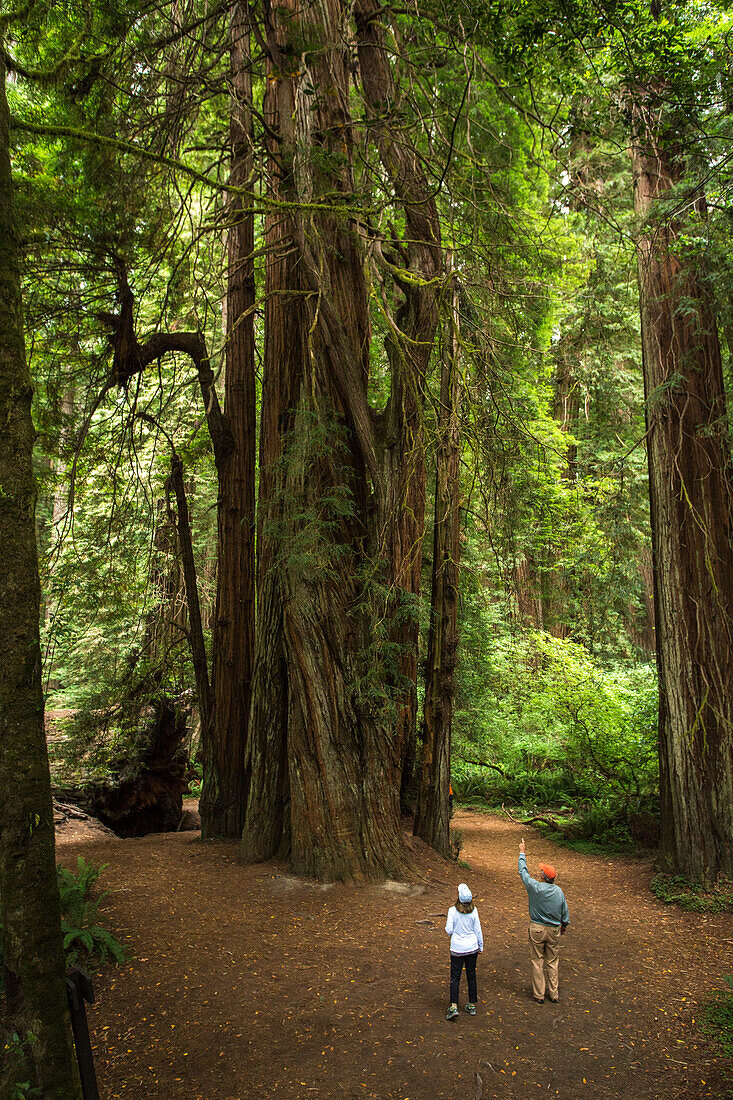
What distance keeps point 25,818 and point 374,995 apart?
327 cm

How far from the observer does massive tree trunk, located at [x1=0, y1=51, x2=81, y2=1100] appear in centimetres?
264

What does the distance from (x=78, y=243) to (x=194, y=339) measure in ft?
7.29

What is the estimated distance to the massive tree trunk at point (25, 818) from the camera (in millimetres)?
2641

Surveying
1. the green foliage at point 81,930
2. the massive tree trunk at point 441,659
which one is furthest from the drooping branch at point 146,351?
the green foliage at point 81,930

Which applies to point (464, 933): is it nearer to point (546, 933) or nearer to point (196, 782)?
point (546, 933)

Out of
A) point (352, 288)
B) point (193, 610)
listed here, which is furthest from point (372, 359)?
point (193, 610)

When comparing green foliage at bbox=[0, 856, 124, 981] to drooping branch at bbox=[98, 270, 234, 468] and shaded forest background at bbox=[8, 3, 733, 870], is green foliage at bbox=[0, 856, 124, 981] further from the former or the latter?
drooping branch at bbox=[98, 270, 234, 468]

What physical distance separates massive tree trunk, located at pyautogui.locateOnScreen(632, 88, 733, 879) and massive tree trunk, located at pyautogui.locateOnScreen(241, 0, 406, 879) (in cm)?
A: 345

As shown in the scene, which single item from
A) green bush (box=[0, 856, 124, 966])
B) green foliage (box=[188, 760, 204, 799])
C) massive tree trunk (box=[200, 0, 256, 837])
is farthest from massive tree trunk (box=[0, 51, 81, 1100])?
green foliage (box=[188, 760, 204, 799])

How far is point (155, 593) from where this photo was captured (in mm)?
11109

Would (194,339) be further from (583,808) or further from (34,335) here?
(583,808)

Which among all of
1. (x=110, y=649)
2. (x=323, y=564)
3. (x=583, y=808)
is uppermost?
(x=323, y=564)

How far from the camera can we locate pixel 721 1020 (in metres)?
4.63

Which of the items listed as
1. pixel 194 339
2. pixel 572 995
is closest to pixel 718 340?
pixel 194 339
